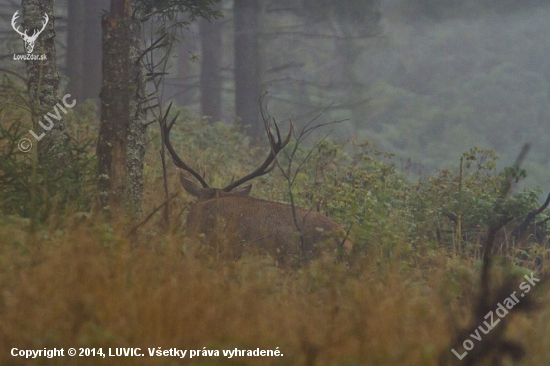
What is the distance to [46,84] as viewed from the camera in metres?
6.52

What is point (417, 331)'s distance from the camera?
10.5 feet

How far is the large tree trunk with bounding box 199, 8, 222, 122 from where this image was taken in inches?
837

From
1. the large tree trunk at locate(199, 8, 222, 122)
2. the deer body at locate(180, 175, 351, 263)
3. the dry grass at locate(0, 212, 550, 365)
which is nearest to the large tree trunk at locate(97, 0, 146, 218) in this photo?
the deer body at locate(180, 175, 351, 263)

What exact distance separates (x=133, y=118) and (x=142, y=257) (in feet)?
→ 8.41

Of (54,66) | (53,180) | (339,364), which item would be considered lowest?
(339,364)

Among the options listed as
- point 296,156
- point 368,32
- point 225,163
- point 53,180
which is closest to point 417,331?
point 53,180

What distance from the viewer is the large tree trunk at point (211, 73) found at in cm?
2125

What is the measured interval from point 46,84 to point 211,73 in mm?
15107

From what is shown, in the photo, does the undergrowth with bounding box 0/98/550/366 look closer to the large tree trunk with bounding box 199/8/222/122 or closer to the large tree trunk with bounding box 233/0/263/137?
the large tree trunk with bounding box 233/0/263/137

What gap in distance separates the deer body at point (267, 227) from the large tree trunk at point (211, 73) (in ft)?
49.1

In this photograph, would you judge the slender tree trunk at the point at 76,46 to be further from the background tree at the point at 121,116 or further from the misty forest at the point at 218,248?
the background tree at the point at 121,116

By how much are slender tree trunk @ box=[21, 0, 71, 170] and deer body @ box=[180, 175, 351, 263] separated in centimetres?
131

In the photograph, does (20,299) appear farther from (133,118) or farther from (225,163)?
(225,163)

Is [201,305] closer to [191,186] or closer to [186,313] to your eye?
[186,313]
